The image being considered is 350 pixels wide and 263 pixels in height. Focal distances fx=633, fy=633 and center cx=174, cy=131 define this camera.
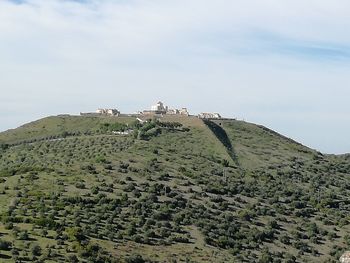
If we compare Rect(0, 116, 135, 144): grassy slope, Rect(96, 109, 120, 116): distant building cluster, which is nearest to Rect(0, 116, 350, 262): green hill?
Rect(0, 116, 135, 144): grassy slope

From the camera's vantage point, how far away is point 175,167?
3962 inches

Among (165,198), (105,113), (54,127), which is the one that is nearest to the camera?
(165,198)

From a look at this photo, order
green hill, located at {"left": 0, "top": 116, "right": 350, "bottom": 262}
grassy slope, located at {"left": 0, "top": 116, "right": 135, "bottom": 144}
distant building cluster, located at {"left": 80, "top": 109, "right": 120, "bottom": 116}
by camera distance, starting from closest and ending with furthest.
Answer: green hill, located at {"left": 0, "top": 116, "right": 350, "bottom": 262} → grassy slope, located at {"left": 0, "top": 116, "right": 135, "bottom": 144} → distant building cluster, located at {"left": 80, "top": 109, "right": 120, "bottom": 116}

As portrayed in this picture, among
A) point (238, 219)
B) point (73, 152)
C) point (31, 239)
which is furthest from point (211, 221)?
point (73, 152)

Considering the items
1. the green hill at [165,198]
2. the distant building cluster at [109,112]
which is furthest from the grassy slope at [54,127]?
the distant building cluster at [109,112]

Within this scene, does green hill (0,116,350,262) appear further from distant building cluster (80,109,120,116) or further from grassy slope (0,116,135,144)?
distant building cluster (80,109,120,116)

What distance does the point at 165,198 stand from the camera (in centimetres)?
8362

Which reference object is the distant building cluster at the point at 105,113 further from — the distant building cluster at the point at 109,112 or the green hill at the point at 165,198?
the green hill at the point at 165,198

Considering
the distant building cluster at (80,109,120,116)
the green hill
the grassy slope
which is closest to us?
the green hill

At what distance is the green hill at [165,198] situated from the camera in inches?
2498

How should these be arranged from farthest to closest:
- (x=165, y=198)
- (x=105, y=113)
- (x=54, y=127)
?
(x=105, y=113) → (x=54, y=127) → (x=165, y=198)

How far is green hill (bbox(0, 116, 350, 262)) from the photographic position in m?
63.4

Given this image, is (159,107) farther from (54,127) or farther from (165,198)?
(165,198)

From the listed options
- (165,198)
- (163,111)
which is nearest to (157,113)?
(163,111)
